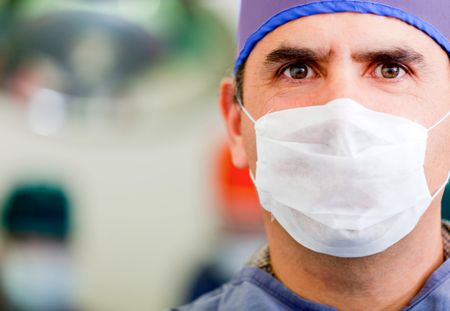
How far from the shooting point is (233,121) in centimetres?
192

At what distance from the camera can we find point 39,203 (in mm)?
4328

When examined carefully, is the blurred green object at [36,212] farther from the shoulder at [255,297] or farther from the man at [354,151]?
the man at [354,151]

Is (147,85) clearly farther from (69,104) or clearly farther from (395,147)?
(395,147)

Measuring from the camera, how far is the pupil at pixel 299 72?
1.67 m

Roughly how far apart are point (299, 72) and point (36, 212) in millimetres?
2848

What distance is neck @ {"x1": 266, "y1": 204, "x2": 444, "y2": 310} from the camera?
164 centimetres

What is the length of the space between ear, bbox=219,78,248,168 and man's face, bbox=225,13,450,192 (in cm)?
20

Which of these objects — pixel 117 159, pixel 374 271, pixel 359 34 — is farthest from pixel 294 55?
pixel 117 159

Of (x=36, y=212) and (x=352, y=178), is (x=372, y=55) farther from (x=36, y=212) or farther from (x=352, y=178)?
(x=36, y=212)

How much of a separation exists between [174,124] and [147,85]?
0.40 metres

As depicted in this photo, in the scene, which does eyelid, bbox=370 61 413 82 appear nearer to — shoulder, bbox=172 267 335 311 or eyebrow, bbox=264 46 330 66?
eyebrow, bbox=264 46 330 66

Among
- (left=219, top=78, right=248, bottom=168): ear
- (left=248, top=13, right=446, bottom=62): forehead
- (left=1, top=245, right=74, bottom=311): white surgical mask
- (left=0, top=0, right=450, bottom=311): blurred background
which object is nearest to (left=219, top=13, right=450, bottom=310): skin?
(left=248, top=13, right=446, bottom=62): forehead

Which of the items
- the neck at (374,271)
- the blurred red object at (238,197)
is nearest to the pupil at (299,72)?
the neck at (374,271)

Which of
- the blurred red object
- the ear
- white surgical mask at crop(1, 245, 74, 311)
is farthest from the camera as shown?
the blurred red object
